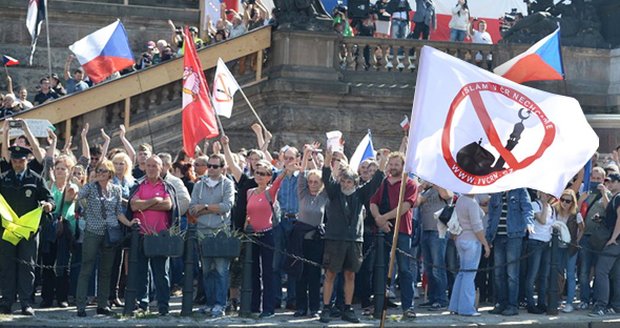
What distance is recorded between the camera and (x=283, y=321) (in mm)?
15125

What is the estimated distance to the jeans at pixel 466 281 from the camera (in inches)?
→ 626

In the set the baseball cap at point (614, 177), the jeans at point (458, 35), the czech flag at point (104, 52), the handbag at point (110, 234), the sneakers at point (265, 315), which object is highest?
the jeans at point (458, 35)

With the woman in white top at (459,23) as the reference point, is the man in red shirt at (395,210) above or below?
below

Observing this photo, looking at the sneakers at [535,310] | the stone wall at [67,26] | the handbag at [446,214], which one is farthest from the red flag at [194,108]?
the stone wall at [67,26]

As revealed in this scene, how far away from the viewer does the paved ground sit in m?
14.5

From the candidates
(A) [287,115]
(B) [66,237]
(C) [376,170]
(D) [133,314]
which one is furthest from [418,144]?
(A) [287,115]

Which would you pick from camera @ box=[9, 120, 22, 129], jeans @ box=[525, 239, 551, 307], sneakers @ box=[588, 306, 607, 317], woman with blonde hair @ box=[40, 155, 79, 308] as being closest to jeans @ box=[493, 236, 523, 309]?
jeans @ box=[525, 239, 551, 307]

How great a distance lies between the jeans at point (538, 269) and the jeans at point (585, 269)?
1.77 ft

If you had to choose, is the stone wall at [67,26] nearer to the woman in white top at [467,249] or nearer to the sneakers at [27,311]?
the sneakers at [27,311]

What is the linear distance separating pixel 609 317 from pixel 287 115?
28.3 feet

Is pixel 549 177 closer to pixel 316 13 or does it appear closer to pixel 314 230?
pixel 314 230

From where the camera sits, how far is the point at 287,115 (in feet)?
77.3

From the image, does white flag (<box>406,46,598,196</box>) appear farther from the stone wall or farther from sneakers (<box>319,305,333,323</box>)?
the stone wall

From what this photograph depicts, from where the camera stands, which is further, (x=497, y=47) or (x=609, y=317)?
(x=497, y=47)
